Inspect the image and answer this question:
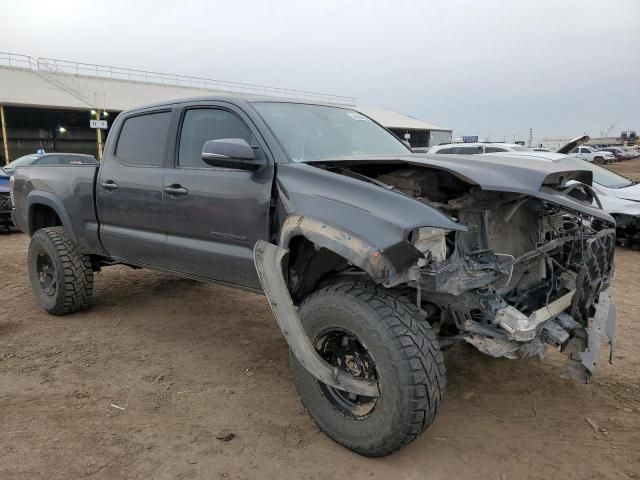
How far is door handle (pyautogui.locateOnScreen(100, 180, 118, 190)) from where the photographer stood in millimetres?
4401

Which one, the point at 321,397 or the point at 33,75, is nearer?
the point at 321,397

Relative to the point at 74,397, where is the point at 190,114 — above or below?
above

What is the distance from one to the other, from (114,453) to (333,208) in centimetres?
179

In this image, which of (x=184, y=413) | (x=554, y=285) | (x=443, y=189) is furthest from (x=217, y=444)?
(x=554, y=285)

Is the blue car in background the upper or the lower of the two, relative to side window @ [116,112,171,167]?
lower

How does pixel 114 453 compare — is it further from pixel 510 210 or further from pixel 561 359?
pixel 561 359

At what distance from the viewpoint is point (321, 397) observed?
9.57 ft

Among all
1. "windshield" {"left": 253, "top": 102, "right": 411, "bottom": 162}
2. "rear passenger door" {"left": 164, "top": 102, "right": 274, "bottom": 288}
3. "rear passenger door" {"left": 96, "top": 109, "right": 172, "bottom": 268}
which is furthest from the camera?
"rear passenger door" {"left": 96, "top": 109, "right": 172, "bottom": 268}

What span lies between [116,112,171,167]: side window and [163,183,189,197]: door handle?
0.35m

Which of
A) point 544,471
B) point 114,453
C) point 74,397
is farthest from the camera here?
point 74,397

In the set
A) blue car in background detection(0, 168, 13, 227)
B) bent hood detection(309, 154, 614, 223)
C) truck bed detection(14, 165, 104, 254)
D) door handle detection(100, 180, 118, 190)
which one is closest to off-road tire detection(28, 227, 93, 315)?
truck bed detection(14, 165, 104, 254)

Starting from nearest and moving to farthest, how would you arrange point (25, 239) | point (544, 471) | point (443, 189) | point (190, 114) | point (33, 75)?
point (544, 471), point (443, 189), point (190, 114), point (25, 239), point (33, 75)

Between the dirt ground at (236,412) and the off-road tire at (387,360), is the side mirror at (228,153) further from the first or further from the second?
the dirt ground at (236,412)

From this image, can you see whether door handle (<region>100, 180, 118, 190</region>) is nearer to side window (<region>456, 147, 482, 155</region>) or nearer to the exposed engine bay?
the exposed engine bay
